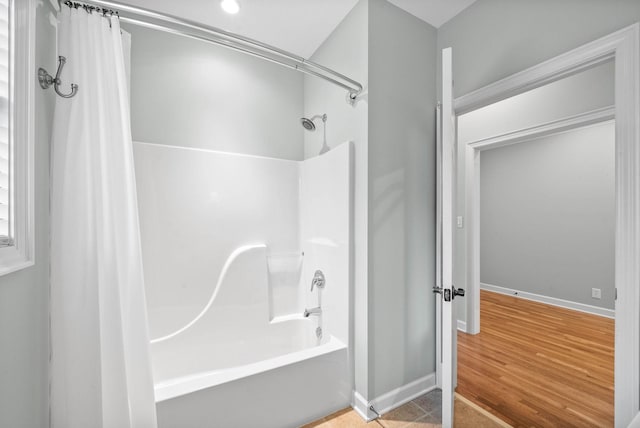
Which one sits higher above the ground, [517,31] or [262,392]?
[517,31]

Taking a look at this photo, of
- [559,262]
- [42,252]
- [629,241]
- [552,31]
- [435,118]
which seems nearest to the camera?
[42,252]

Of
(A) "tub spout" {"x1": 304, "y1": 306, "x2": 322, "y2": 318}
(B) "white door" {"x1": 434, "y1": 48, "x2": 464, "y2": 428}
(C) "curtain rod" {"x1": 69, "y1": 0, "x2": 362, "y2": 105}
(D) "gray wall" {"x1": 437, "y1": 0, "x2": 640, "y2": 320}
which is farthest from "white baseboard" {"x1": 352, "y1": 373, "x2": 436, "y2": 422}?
(D) "gray wall" {"x1": 437, "y1": 0, "x2": 640, "y2": 320}

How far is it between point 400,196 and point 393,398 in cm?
131

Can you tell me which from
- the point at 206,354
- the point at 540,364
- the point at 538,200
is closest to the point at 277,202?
the point at 206,354

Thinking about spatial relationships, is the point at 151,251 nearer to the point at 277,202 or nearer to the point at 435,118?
the point at 277,202

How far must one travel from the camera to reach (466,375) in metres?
2.01

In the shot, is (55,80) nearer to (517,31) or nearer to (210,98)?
(210,98)

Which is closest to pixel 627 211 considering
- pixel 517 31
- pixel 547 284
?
pixel 517 31

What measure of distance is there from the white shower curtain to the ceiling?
0.93 metres

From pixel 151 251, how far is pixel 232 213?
23.7 inches

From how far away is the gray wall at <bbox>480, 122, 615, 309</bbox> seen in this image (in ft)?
10.8

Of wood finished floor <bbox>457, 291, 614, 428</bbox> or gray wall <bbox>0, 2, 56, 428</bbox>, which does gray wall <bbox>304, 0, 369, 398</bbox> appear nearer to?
wood finished floor <bbox>457, 291, 614, 428</bbox>

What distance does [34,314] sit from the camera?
0.93m

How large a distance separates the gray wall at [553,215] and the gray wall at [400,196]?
2.99 meters
